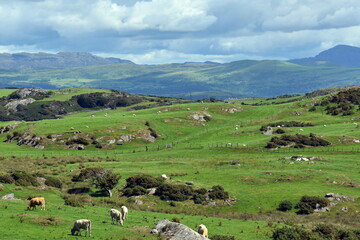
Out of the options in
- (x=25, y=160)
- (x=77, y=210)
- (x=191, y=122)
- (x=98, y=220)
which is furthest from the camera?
(x=191, y=122)

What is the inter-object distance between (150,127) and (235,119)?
138 ft

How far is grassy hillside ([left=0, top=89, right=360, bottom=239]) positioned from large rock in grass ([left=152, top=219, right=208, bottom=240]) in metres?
1.32

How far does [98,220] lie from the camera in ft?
136

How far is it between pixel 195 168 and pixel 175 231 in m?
48.0

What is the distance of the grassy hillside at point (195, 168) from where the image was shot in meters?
43.0

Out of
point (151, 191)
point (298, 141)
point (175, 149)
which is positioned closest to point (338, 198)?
point (151, 191)

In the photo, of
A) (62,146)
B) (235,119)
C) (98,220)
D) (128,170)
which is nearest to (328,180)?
(128,170)

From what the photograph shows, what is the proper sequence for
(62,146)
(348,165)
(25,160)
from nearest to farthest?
(348,165), (25,160), (62,146)

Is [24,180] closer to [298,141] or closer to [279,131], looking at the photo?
[298,141]

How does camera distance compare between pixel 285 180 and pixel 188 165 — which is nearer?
pixel 285 180

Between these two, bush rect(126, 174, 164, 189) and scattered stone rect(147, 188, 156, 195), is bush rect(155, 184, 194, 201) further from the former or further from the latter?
bush rect(126, 174, 164, 189)

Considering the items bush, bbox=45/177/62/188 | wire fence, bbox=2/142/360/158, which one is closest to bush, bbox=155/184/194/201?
bush, bbox=45/177/62/188

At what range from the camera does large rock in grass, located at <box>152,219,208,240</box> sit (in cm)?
3350

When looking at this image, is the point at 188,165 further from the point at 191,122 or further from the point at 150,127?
the point at 191,122
